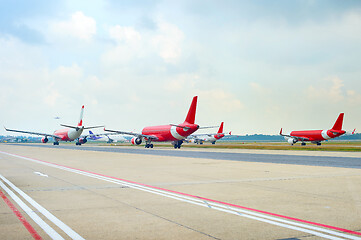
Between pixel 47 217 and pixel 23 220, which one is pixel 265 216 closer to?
pixel 47 217

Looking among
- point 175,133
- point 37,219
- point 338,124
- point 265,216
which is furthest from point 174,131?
point 37,219

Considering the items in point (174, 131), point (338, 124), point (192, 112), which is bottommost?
point (174, 131)

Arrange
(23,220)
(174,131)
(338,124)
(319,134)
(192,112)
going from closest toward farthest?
(23,220) → (192,112) → (174,131) → (338,124) → (319,134)

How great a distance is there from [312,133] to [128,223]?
90.5 meters

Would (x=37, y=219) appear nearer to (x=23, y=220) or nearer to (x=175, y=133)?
(x=23, y=220)

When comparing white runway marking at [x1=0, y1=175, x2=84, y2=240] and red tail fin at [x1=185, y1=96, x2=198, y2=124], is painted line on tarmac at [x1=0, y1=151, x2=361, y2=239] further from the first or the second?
red tail fin at [x1=185, y1=96, x2=198, y2=124]

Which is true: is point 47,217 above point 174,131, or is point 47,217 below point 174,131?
below

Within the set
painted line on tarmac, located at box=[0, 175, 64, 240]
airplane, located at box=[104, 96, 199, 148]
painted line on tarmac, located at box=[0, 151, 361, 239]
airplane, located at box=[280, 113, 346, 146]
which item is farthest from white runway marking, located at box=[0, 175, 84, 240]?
airplane, located at box=[280, 113, 346, 146]

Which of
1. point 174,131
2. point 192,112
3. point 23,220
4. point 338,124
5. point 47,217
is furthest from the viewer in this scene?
point 338,124

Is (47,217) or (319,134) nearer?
(47,217)

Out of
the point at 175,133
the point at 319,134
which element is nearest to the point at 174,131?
the point at 175,133

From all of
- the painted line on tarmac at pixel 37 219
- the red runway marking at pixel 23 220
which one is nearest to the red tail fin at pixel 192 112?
the painted line on tarmac at pixel 37 219

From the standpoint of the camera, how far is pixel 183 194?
12875mm

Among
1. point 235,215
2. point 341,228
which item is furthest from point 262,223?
point 341,228
